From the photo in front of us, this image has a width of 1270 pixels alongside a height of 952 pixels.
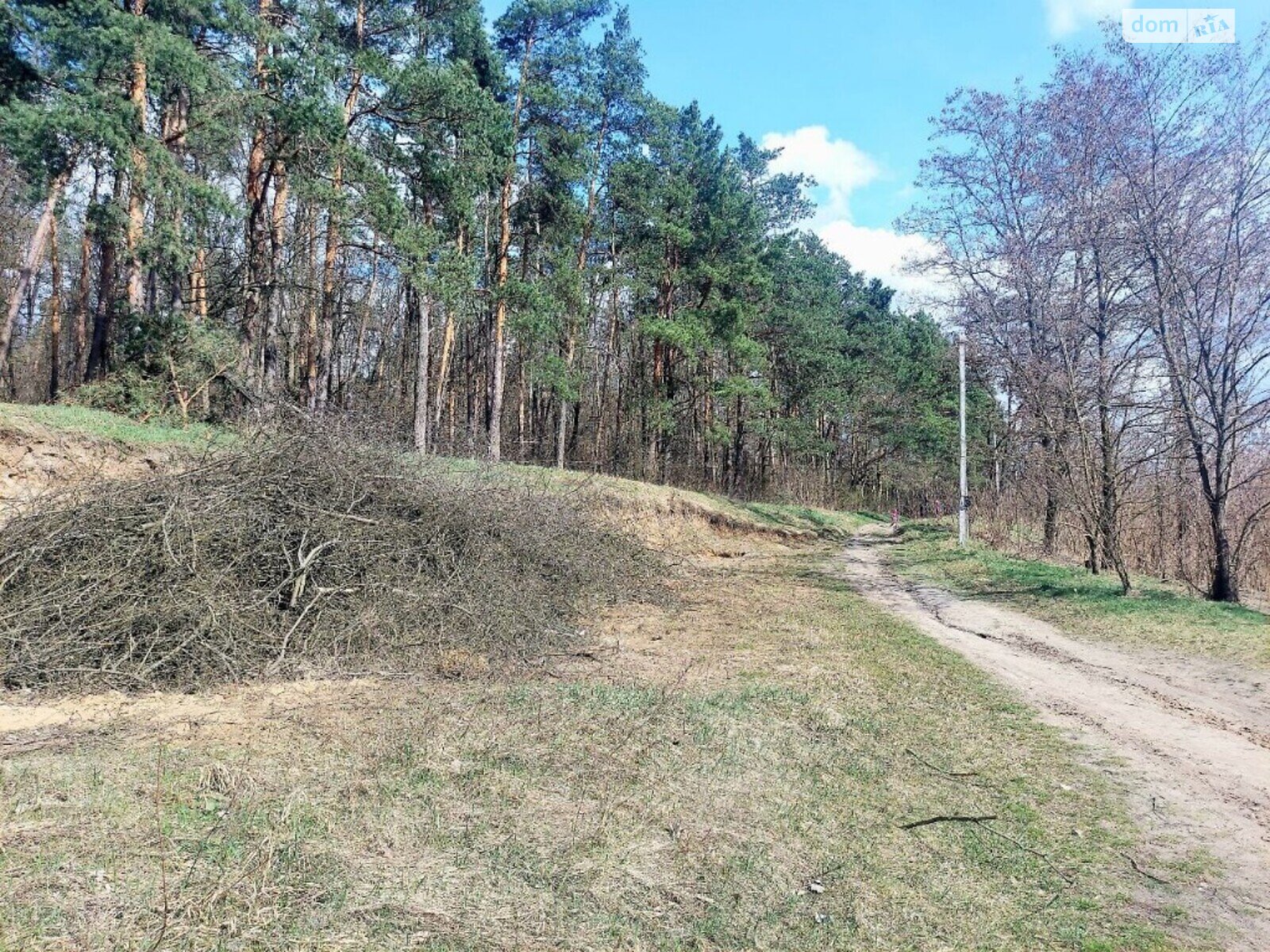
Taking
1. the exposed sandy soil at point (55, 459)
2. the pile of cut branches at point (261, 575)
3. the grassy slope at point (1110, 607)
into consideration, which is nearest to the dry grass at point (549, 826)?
the pile of cut branches at point (261, 575)

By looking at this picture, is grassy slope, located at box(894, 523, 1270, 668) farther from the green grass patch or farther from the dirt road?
the green grass patch

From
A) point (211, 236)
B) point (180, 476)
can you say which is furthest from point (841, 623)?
point (211, 236)

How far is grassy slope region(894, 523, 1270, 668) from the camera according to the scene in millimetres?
9445

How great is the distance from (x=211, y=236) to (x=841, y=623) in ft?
64.7

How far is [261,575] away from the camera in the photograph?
7391 mm

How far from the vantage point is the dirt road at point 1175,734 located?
375 cm

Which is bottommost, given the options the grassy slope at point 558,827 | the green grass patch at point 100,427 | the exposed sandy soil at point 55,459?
the grassy slope at point 558,827

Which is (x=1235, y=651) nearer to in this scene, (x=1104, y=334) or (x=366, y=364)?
(x=1104, y=334)

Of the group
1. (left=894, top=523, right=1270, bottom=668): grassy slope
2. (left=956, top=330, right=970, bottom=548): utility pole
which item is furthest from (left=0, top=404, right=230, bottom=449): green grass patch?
(left=956, top=330, right=970, bottom=548): utility pole

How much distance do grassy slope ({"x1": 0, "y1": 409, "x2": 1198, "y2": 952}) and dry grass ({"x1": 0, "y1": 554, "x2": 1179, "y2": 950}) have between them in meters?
0.02

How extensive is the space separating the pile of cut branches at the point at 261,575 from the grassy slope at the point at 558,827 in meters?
0.75

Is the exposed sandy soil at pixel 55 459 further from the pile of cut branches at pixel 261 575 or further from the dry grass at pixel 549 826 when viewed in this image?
the dry grass at pixel 549 826

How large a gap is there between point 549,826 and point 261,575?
4824 mm

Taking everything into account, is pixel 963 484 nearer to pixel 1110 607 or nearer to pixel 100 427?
pixel 1110 607
